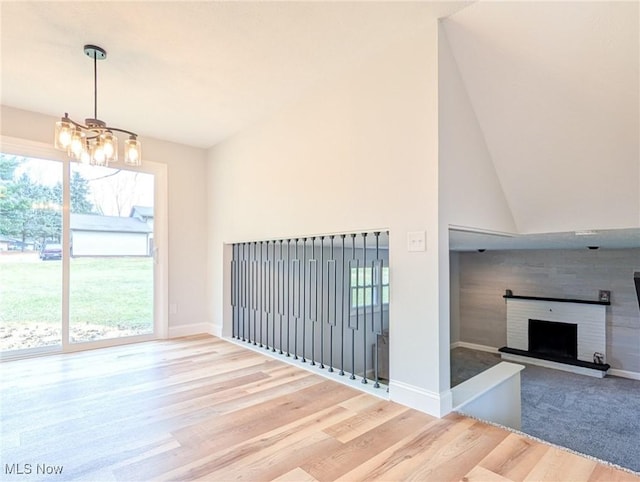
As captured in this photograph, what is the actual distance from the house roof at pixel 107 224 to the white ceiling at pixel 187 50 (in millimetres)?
1089

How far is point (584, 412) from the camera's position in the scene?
143 inches

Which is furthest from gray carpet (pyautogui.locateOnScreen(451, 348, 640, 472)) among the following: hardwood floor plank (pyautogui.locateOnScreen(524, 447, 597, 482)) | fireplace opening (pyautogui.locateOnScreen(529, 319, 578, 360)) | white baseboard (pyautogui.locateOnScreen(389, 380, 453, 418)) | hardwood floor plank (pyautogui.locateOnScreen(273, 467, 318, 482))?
hardwood floor plank (pyautogui.locateOnScreen(273, 467, 318, 482))

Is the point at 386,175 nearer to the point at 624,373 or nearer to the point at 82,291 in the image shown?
the point at 82,291

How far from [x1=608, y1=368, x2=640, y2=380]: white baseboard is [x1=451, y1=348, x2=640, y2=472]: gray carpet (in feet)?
0.34

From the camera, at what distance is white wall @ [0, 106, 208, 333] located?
4.34 m

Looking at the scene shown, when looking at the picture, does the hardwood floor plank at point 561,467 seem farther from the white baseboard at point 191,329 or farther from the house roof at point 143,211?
the house roof at point 143,211

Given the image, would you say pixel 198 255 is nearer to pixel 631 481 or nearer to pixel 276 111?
pixel 276 111

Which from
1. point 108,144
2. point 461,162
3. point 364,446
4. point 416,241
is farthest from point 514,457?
point 108,144

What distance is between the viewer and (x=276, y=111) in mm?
3486

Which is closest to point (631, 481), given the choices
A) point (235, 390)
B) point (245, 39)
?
point (235, 390)

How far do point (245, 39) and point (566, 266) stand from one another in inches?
209

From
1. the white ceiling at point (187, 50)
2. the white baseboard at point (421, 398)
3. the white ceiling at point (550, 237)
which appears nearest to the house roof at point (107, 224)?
the white ceiling at point (187, 50)

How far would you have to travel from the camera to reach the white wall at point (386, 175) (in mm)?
2195

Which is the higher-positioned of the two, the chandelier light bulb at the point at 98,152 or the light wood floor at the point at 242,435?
the chandelier light bulb at the point at 98,152
